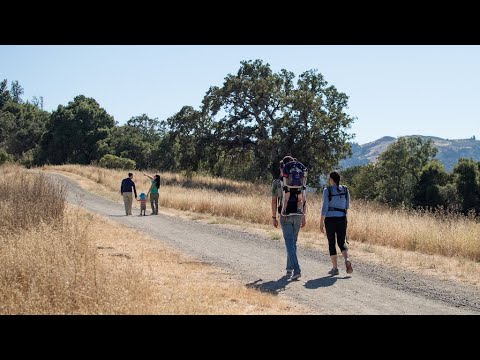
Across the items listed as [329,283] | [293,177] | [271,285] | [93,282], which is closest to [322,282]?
[329,283]

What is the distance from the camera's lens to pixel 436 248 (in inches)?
458

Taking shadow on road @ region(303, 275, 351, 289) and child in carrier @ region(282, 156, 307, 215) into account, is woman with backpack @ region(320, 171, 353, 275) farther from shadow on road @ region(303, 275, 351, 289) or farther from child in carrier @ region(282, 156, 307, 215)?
child in carrier @ region(282, 156, 307, 215)

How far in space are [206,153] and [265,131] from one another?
5.79 metres

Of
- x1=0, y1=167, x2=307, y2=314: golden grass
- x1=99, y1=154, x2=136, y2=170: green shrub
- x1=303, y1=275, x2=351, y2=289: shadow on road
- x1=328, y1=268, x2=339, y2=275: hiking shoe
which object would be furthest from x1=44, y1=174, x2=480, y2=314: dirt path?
x1=99, y1=154, x2=136, y2=170: green shrub

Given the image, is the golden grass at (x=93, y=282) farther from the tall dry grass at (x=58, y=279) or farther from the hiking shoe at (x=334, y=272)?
the hiking shoe at (x=334, y=272)

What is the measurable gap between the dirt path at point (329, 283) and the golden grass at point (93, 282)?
0.54m

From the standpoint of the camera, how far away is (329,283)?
7.96 metres

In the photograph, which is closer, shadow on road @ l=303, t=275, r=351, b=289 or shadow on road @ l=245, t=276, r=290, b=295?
shadow on road @ l=245, t=276, r=290, b=295

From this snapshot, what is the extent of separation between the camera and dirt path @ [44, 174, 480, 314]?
659 cm

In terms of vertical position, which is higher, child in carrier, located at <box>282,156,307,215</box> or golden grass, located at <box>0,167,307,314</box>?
child in carrier, located at <box>282,156,307,215</box>

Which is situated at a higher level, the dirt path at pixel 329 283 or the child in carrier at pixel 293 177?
the child in carrier at pixel 293 177

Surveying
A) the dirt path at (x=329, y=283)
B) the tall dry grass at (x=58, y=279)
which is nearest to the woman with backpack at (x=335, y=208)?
the dirt path at (x=329, y=283)

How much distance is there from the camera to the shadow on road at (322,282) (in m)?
7.73
